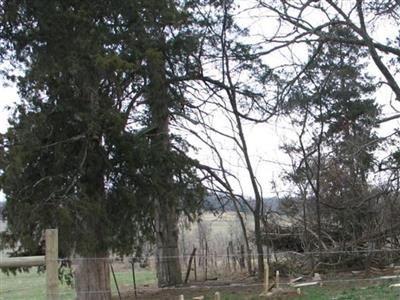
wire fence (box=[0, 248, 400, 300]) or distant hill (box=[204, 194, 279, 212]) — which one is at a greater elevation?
distant hill (box=[204, 194, 279, 212])

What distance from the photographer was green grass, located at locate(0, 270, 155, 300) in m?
20.0

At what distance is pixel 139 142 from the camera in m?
15.8

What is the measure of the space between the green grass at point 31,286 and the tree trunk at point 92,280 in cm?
97

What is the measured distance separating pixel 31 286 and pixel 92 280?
955 centimetres

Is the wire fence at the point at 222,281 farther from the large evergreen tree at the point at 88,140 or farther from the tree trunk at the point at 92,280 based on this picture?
the large evergreen tree at the point at 88,140

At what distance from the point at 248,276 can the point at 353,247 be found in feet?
14.0

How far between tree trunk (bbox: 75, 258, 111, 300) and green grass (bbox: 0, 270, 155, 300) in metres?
0.97

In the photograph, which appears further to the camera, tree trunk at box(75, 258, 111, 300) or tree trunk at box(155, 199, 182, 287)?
tree trunk at box(155, 199, 182, 287)

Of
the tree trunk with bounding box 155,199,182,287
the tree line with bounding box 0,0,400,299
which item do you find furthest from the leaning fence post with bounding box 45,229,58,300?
the tree trunk with bounding box 155,199,182,287

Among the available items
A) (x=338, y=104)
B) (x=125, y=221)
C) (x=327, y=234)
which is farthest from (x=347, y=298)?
(x=338, y=104)

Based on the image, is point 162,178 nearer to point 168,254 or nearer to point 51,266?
point 168,254

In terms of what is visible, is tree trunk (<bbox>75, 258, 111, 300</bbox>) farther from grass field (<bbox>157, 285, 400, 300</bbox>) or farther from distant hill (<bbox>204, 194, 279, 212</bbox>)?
distant hill (<bbox>204, 194, 279, 212</bbox>)

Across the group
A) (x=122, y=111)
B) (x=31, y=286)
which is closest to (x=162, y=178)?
(x=122, y=111)

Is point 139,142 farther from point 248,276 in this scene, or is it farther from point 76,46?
point 248,276
